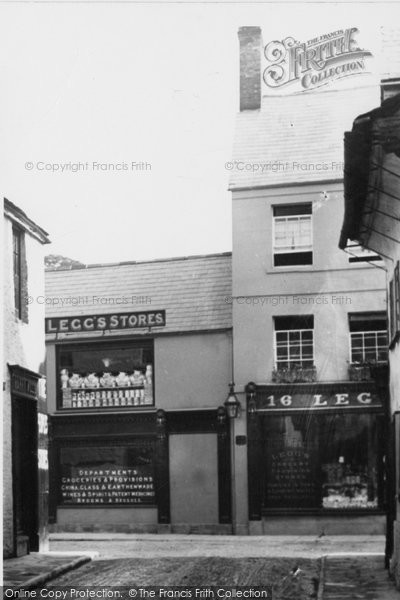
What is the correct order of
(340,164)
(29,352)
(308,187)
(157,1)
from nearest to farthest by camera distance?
(157,1) < (340,164) < (308,187) < (29,352)

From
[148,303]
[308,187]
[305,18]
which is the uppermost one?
[305,18]

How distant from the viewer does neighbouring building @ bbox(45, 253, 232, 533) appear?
15.1m

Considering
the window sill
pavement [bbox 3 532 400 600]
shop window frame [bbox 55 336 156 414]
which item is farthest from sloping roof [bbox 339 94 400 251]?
the window sill

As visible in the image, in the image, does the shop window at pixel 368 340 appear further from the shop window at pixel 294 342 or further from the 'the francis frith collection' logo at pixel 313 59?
the 'the francis frith collection' logo at pixel 313 59

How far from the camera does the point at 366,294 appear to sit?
591 inches

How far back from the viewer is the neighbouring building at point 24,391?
14.7m

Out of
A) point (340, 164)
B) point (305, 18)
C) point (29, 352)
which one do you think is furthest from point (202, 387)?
point (305, 18)

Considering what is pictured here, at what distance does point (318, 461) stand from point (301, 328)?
2.08 m

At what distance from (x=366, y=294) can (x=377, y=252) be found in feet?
3.87

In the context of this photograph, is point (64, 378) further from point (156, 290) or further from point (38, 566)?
point (38, 566)

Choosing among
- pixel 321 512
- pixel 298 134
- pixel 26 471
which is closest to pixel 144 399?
pixel 26 471

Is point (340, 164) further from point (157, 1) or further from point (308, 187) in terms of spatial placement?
point (157, 1)

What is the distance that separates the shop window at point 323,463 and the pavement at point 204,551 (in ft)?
1.60

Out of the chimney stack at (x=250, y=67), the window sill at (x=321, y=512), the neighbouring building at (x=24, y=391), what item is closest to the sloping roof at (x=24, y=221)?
the neighbouring building at (x=24, y=391)
